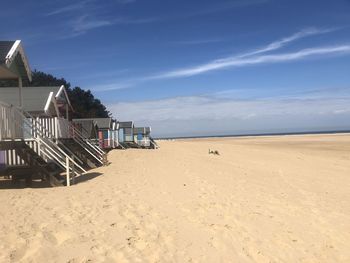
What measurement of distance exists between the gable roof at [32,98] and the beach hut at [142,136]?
2941cm

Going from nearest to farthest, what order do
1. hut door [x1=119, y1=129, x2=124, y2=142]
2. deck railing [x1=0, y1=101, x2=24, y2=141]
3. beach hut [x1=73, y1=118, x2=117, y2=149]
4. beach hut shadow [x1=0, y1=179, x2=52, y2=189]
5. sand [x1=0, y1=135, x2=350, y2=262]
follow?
sand [x1=0, y1=135, x2=350, y2=262] → deck railing [x1=0, y1=101, x2=24, y2=141] → beach hut shadow [x1=0, y1=179, x2=52, y2=189] → beach hut [x1=73, y1=118, x2=117, y2=149] → hut door [x1=119, y1=129, x2=124, y2=142]

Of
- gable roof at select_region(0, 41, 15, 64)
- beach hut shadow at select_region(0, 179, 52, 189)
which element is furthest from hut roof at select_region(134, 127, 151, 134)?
gable roof at select_region(0, 41, 15, 64)

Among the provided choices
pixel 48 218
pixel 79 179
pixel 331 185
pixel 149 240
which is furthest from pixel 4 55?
pixel 331 185

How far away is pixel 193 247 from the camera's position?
6742 millimetres

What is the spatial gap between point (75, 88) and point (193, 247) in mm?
Answer: 63301

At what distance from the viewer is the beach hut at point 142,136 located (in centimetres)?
5059

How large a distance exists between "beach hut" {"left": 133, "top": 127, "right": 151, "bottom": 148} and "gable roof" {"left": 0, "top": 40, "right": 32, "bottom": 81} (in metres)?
35.8

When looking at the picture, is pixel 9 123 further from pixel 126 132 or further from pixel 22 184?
pixel 126 132

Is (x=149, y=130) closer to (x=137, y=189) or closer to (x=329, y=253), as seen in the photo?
(x=137, y=189)

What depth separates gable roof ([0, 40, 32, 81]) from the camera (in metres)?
12.3

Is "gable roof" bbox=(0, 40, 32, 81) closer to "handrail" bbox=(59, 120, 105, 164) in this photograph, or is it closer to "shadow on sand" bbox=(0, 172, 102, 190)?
"shadow on sand" bbox=(0, 172, 102, 190)

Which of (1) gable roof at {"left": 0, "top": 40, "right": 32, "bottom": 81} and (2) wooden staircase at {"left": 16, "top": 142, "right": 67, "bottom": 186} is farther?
(2) wooden staircase at {"left": 16, "top": 142, "right": 67, "bottom": 186}

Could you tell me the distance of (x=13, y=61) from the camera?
45.1 ft

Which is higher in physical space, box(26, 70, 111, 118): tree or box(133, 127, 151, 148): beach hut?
box(26, 70, 111, 118): tree
